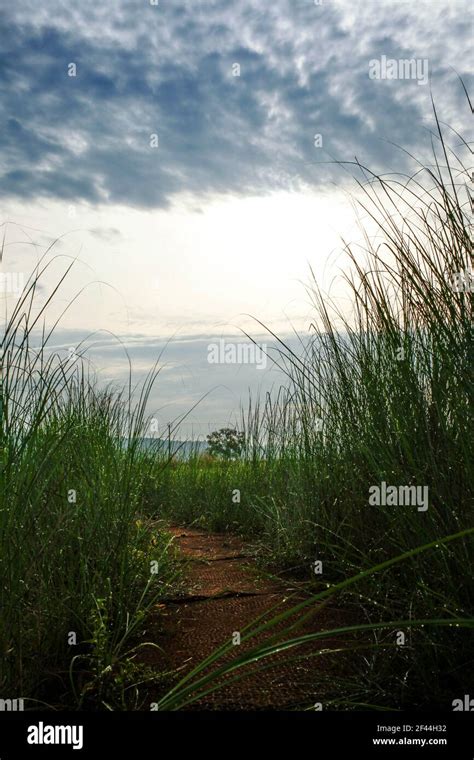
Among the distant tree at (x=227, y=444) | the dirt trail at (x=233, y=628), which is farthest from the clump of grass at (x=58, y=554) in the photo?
the distant tree at (x=227, y=444)

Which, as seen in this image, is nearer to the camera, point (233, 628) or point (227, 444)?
point (233, 628)

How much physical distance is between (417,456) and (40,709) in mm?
1436

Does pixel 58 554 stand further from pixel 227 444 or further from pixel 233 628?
pixel 227 444

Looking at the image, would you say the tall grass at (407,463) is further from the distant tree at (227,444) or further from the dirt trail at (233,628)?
the distant tree at (227,444)

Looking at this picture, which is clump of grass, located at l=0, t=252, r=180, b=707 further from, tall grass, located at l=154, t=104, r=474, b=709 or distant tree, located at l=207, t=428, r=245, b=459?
distant tree, located at l=207, t=428, r=245, b=459

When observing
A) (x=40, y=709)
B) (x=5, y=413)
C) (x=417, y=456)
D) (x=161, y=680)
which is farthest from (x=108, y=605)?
(x=417, y=456)

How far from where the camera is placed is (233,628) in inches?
100

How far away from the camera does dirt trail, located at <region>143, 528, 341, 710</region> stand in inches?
76.7

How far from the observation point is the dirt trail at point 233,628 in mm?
1947

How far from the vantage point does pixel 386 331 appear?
8.09 ft

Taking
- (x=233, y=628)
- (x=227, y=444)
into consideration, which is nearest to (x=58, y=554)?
(x=233, y=628)

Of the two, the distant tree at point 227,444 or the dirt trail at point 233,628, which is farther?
the distant tree at point 227,444

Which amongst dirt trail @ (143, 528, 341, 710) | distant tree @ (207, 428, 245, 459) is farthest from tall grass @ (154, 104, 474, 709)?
distant tree @ (207, 428, 245, 459)

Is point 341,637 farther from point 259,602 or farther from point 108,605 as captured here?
point 108,605
